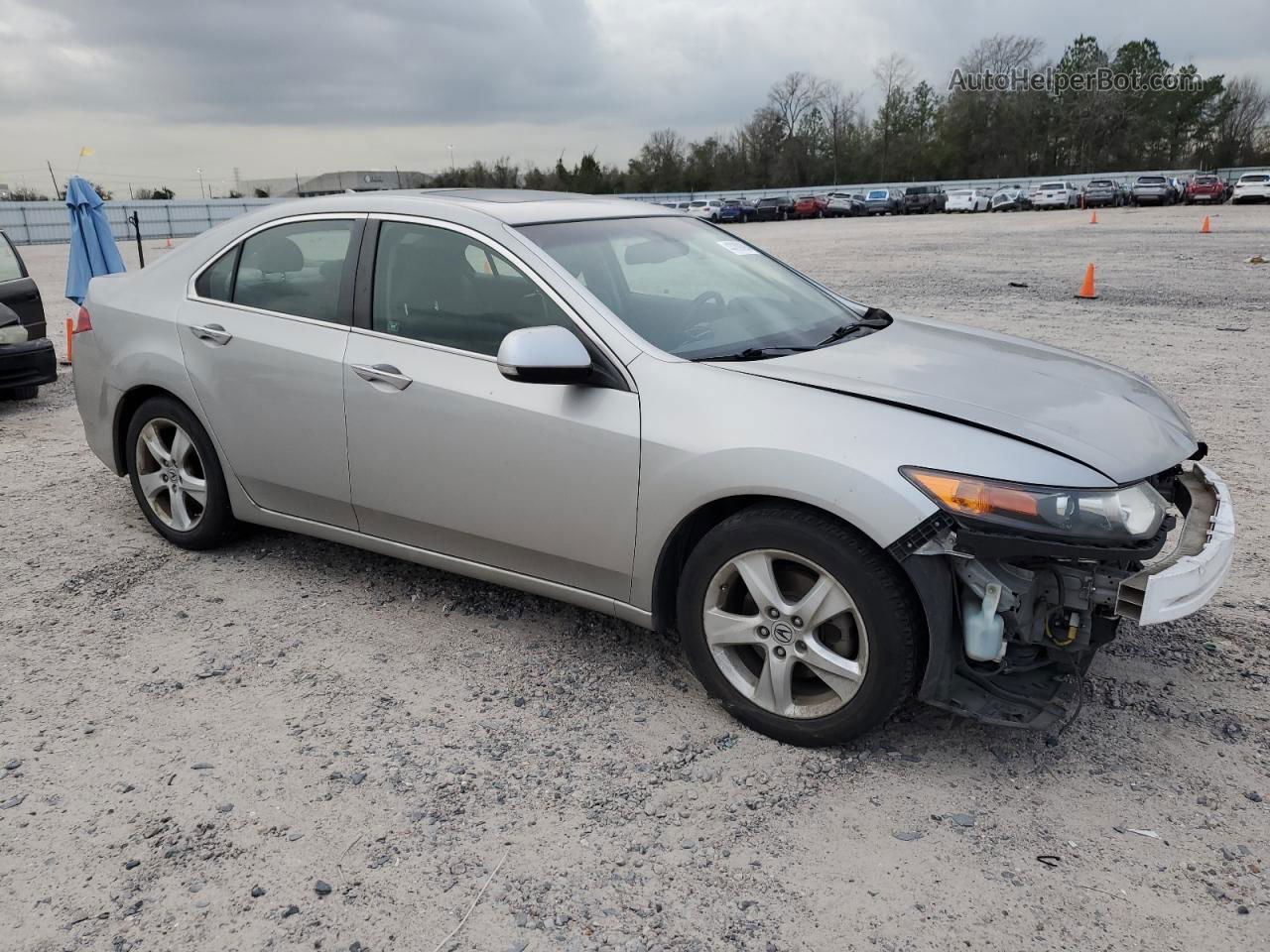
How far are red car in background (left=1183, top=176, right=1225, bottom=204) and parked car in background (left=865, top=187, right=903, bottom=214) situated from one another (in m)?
14.8

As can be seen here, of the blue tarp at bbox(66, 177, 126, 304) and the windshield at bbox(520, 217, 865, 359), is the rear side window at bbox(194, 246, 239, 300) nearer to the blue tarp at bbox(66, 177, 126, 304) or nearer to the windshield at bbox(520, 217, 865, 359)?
the windshield at bbox(520, 217, 865, 359)

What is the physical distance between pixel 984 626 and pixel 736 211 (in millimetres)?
54339

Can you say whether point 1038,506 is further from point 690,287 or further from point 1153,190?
point 1153,190

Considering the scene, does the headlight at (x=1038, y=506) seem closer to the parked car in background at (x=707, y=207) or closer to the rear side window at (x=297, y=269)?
the rear side window at (x=297, y=269)

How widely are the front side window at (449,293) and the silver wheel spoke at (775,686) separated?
4.25ft

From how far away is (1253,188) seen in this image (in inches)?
1741

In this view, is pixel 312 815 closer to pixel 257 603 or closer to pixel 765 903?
pixel 765 903

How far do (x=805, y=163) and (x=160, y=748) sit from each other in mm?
86087

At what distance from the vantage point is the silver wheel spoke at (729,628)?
3035 millimetres

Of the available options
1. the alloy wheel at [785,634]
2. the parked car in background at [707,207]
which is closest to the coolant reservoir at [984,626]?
the alloy wheel at [785,634]

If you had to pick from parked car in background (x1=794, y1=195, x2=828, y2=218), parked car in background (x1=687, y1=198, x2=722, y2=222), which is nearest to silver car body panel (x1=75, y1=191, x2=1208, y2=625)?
parked car in background (x1=687, y1=198, x2=722, y2=222)

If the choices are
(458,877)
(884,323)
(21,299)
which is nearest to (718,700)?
(458,877)

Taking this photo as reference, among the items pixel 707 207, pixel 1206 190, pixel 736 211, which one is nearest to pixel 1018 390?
pixel 1206 190

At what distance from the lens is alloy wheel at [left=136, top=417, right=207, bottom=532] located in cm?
453
